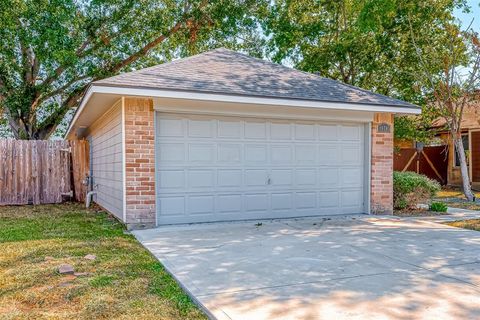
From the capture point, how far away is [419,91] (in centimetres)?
1495

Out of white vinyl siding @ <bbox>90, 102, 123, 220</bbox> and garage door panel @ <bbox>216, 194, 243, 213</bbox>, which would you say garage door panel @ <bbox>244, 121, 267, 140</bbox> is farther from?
white vinyl siding @ <bbox>90, 102, 123, 220</bbox>

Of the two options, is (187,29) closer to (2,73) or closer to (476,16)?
(2,73)

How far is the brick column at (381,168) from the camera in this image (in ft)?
30.0

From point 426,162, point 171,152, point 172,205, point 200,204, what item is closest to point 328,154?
point 200,204

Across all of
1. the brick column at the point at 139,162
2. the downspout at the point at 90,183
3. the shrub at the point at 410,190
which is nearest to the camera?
the brick column at the point at 139,162

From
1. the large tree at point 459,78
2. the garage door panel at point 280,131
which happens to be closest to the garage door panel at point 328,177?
the garage door panel at point 280,131

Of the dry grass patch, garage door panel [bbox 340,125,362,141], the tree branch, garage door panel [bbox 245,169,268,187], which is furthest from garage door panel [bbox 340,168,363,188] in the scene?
the tree branch

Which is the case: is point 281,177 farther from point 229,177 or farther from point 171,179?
point 171,179

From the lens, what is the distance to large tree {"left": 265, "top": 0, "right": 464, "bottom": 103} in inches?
559

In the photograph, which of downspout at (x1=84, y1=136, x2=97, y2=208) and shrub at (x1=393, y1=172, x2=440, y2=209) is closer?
shrub at (x1=393, y1=172, x2=440, y2=209)

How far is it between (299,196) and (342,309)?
5.33 meters

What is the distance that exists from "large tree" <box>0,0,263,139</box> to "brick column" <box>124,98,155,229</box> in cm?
754

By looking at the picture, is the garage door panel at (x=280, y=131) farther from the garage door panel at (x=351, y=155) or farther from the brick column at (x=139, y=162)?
the brick column at (x=139, y=162)

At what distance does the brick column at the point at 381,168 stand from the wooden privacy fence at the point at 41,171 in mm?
8621
